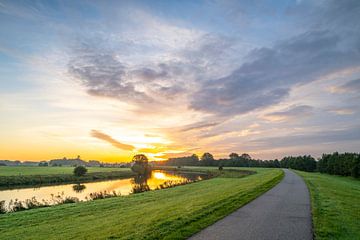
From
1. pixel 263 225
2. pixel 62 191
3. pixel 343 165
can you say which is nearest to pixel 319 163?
pixel 343 165

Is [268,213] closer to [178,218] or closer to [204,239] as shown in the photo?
[178,218]

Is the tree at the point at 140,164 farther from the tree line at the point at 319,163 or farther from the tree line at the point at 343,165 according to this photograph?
the tree line at the point at 343,165

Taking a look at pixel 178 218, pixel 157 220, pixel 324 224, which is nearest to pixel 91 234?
pixel 157 220

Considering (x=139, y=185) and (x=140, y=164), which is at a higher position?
(x=140, y=164)

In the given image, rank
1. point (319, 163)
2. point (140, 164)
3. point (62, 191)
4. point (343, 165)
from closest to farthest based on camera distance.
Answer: point (62, 191) < point (343, 165) < point (140, 164) < point (319, 163)

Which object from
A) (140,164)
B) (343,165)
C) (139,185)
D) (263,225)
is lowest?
(139,185)

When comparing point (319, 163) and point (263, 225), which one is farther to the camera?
point (319, 163)

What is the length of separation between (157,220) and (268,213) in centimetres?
530

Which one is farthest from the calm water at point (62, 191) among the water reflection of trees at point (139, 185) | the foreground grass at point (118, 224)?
the foreground grass at point (118, 224)

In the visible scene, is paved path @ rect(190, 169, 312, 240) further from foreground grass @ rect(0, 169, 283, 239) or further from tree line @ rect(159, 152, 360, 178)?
tree line @ rect(159, 152, 360, 178)

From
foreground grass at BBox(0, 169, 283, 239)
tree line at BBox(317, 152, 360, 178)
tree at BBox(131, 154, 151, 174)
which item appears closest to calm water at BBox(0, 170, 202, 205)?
foreground grass at BBox(0, 169, 283, 239)

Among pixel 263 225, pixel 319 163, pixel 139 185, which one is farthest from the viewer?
pixel 319 163

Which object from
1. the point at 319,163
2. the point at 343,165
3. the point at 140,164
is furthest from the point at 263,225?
the point at 319,163

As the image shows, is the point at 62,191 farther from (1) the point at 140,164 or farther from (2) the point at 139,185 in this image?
(1) the point at 140,164
